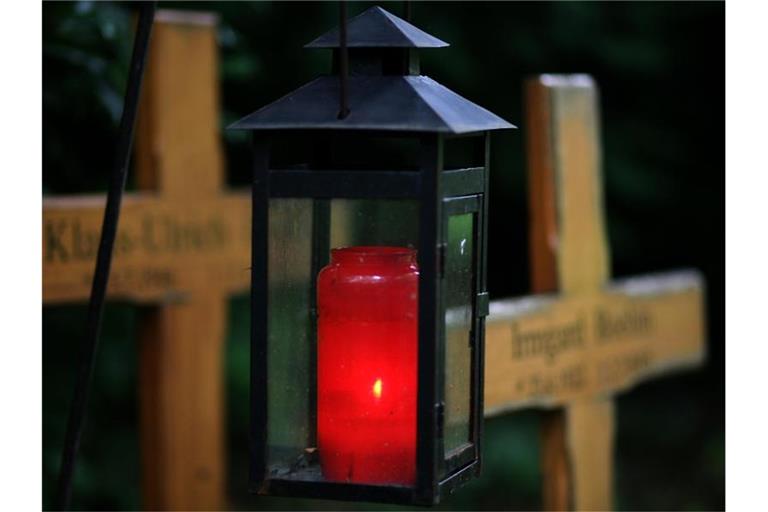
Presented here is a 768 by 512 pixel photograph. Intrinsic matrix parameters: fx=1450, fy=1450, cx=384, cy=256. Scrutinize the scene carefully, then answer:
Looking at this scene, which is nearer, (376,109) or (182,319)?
(376,109)

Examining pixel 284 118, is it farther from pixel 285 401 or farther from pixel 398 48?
pixel 285 401

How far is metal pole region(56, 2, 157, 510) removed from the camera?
1.90 m

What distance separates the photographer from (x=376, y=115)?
67.2 inches

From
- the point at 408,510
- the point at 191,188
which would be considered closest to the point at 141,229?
the point at 191,188

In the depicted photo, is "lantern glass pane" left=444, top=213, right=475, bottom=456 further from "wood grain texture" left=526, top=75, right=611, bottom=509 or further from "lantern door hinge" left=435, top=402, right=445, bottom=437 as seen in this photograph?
"wood grain texture" left=526, top=75, right=611, bottom=509

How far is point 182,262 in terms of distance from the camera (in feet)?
11.4

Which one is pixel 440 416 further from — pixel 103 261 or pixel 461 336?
pixel 103 261

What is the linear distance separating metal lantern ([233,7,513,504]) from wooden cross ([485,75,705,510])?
129 centimetres

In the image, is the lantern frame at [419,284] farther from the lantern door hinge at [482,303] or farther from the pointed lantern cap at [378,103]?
the lantern door hinge at [482,303]

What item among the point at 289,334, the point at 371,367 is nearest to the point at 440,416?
the point at 371,367

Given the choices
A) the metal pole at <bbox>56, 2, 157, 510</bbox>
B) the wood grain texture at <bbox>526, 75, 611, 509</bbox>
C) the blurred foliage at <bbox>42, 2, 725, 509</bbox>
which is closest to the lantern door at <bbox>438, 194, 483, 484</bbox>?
the metal pole at <bbox>56, 2, 157, 510</bbox>

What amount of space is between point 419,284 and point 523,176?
4.16 m

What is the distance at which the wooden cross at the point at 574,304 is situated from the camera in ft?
10.8

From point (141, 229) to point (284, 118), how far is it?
166 cm
